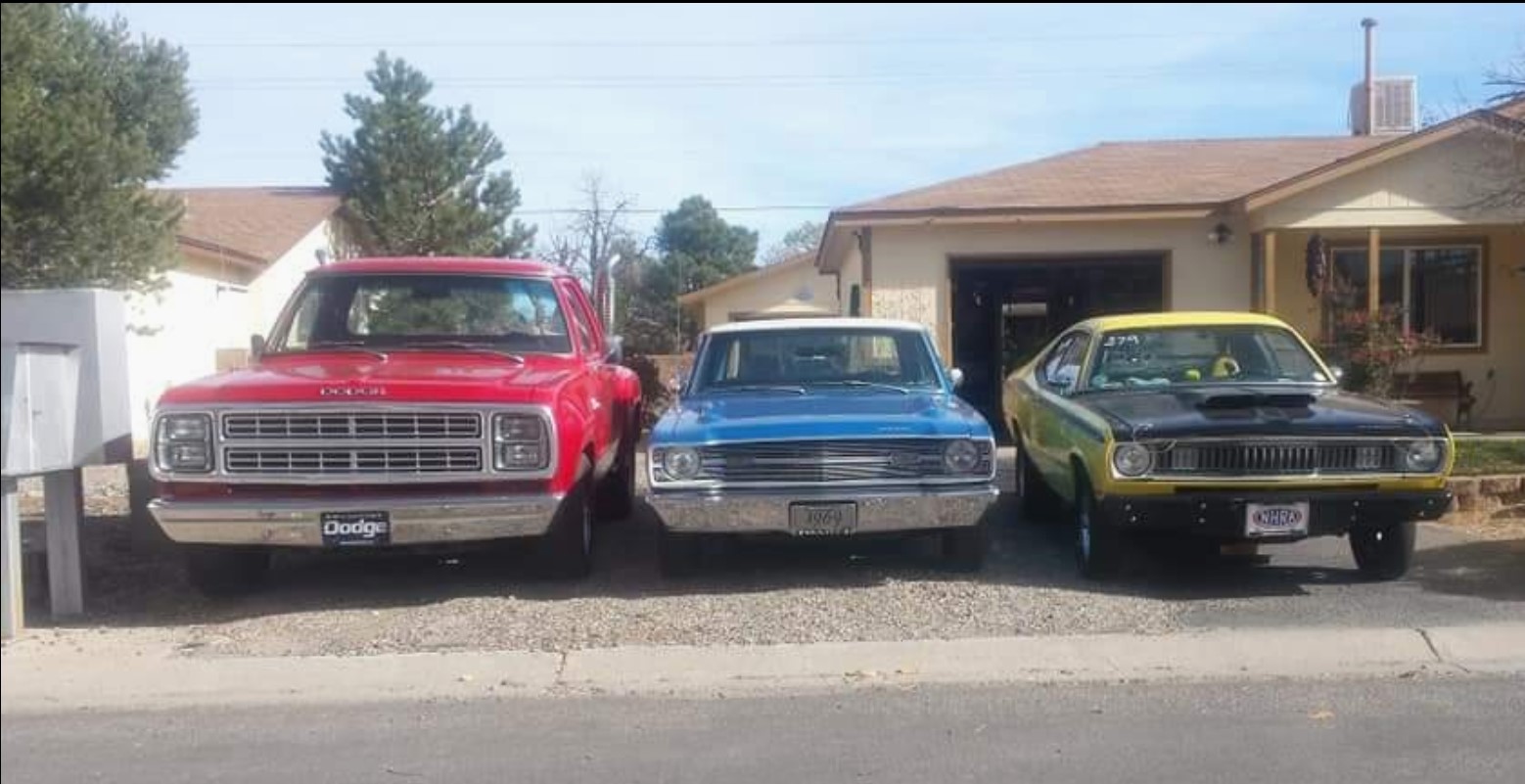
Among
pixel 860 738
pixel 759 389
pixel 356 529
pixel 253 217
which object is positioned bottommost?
pixel 860 738

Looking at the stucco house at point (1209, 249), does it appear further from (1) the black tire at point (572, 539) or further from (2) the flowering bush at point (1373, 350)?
(1) the black tire at point (572, 539)

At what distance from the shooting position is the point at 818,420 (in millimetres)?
8758

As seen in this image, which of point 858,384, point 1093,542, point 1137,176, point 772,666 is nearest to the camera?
point 772,666

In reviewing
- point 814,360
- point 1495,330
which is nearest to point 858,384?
point 814,360

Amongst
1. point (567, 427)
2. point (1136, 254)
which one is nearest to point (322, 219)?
point (1136, 254)

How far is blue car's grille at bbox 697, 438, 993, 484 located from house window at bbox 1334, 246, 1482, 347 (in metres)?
11.2

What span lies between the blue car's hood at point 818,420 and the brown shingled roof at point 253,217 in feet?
9.48

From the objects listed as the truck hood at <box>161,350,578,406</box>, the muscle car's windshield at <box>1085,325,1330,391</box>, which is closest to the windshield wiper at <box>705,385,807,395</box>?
the truck hood at <box>161,350,578,406</box>

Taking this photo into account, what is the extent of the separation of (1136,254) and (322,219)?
11.5m

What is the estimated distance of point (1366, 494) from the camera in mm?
8547

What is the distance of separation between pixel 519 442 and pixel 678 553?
4.66ft

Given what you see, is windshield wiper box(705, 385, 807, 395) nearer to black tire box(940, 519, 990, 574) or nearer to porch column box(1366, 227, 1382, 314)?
black tire box(940, 519, 990, 574)

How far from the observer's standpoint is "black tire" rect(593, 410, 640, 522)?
11.4 metres

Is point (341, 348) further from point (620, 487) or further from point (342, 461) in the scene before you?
point (620, 487)
